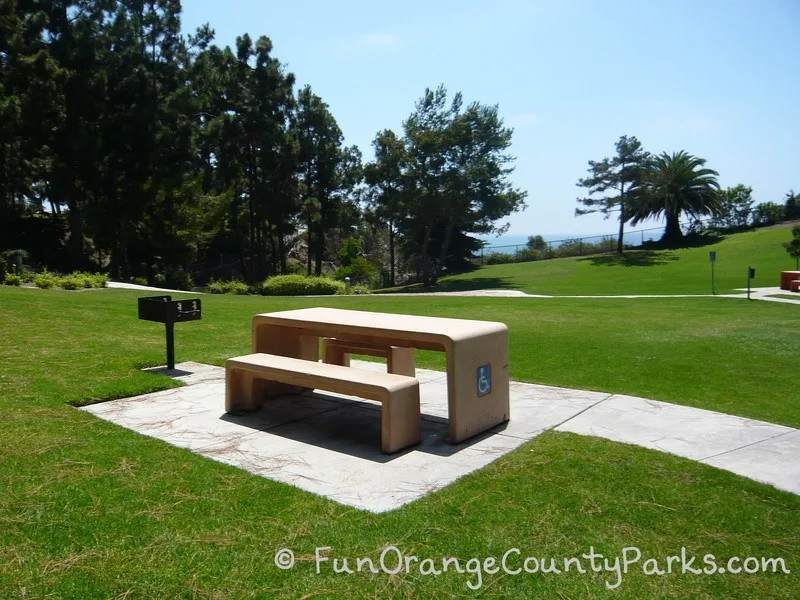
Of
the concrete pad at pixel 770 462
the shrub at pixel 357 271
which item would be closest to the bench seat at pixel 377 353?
the concrete pad at pixel 770 462

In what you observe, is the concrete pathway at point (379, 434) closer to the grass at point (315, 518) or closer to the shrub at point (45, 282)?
the grass at point (315, 518)

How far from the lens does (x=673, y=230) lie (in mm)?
49094

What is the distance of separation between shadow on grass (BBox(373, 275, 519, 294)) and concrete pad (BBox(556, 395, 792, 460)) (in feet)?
82.8

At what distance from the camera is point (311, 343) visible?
→ 7.43 metres

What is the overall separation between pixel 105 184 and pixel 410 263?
996 inches

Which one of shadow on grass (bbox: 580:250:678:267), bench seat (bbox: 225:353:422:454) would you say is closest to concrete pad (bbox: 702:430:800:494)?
bench seat (bbox: 225:353:422:454)

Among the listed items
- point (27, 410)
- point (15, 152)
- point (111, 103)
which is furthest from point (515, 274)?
point (27, 410)

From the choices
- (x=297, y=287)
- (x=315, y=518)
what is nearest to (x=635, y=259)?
(x=297, y=287)

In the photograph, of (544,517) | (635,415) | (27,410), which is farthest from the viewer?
(635,415)

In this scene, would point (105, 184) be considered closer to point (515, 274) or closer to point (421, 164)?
point (421, 164)

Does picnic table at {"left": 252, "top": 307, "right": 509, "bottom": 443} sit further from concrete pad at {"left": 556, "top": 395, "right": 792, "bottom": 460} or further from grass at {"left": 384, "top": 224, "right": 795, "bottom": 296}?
grass at {"left": 384, "top": 224, "right": 795, "bottom": 296}

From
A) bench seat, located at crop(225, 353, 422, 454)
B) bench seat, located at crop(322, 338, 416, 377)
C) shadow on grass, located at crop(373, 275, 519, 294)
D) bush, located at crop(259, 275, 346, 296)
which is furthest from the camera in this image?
shadow on grass, located at crop(373, 275, 519, 294)

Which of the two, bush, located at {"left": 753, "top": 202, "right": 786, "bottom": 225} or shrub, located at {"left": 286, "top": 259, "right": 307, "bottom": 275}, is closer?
shrub, located at {"left": 286, "top": 259, "right": 307, "bottom": 275}

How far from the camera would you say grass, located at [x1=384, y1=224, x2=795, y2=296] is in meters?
29.8
